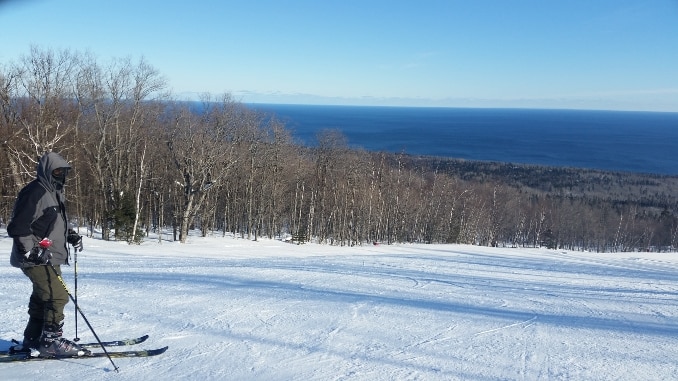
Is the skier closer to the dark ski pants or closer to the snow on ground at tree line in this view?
the dark ski pants

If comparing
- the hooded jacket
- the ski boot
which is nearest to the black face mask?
the hooded jacket

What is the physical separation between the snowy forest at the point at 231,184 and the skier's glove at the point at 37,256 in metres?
15.5

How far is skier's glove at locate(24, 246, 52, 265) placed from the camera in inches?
163

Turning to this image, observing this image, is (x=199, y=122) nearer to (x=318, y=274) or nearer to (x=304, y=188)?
(x=304, y=188)

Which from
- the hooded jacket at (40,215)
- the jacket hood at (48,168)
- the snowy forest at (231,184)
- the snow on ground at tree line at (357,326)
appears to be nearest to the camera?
the hooded jacket at (40,215)

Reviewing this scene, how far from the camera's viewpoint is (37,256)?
13.6 ft

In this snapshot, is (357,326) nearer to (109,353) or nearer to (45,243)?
(109,353)

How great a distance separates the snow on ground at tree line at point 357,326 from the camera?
4.48 meters

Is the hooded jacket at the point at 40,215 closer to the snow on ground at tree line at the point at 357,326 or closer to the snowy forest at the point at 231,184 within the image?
the snow on ground at tree line at the point at 357,326

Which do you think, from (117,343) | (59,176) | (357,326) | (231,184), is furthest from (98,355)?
(231,184)

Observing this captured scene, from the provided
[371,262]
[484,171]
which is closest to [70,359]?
[371,262]

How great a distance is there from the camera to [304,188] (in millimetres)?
42094

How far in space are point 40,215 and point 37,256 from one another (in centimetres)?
36

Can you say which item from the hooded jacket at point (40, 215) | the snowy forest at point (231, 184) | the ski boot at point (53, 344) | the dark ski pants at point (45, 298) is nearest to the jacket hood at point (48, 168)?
the hooded jacket at point (40, 215)
